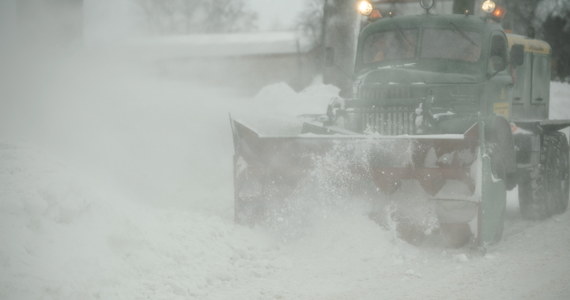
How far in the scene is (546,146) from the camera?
8.63 metres

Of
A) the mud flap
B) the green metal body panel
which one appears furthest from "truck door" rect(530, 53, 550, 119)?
the mud flap

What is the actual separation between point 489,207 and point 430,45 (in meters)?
2.62

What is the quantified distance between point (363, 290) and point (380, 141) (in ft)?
5.70

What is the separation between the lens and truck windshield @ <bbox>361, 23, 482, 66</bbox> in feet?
26.2

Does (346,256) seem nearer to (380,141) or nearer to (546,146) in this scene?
(380,141)

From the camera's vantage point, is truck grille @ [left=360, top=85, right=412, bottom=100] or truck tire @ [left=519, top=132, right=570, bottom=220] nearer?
truck grille @ [left=360, top=85, right=412, bottom=100]

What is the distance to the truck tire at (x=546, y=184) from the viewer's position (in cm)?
848

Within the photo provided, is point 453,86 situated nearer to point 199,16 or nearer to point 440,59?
point 440,59

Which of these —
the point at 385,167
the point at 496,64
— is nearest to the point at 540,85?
the point at 496,64

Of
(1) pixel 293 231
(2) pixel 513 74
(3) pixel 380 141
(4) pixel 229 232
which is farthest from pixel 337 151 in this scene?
(2) pixel 513 74

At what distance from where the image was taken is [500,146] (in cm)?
672

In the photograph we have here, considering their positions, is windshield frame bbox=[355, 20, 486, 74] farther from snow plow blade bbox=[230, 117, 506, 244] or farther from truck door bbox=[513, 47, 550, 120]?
snow plow blade bbox=[230, 117, 506, 244]

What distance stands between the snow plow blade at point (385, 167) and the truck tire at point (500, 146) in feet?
0.57

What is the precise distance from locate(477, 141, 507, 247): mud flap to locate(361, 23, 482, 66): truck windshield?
79.5 inches
